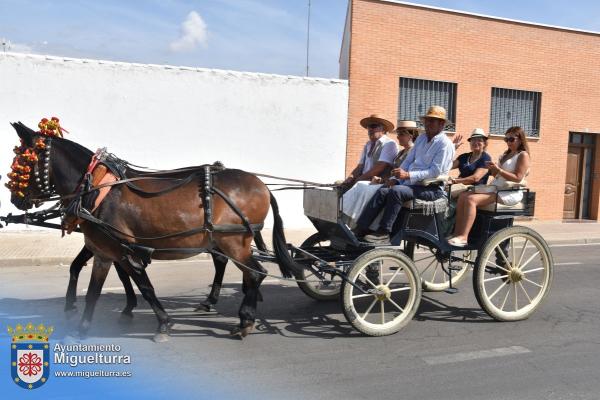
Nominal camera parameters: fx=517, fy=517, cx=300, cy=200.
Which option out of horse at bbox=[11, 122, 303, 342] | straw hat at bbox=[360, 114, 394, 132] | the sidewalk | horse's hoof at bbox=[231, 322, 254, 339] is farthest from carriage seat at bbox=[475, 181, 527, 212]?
the sidewalk

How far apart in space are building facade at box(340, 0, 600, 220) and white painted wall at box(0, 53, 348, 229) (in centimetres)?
93

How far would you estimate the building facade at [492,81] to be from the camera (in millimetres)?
12812

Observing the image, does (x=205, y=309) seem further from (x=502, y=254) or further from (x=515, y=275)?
(x=515, y=275)

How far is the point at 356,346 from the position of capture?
4.72 metres

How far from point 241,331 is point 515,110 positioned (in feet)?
39.9

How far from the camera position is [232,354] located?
14.6ft

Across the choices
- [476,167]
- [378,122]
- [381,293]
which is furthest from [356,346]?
[476,167]

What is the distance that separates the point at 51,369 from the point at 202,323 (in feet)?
5.15

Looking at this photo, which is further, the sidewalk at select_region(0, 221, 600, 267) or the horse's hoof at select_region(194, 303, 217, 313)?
the sidewalk at select_region(0, 221, 600, 267)

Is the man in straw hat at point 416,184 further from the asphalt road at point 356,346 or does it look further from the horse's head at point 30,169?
the horse's head at point 30,169

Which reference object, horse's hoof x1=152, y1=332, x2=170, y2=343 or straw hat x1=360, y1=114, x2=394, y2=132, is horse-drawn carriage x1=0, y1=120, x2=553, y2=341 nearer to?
horse's hoof x1=152, y1=332, x2=170, y2=343

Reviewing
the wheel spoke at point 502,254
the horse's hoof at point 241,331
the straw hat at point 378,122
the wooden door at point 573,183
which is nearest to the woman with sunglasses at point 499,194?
the wheel spoke at point 502,254

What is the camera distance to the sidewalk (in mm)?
8445

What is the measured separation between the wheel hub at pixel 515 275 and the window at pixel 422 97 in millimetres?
8017
